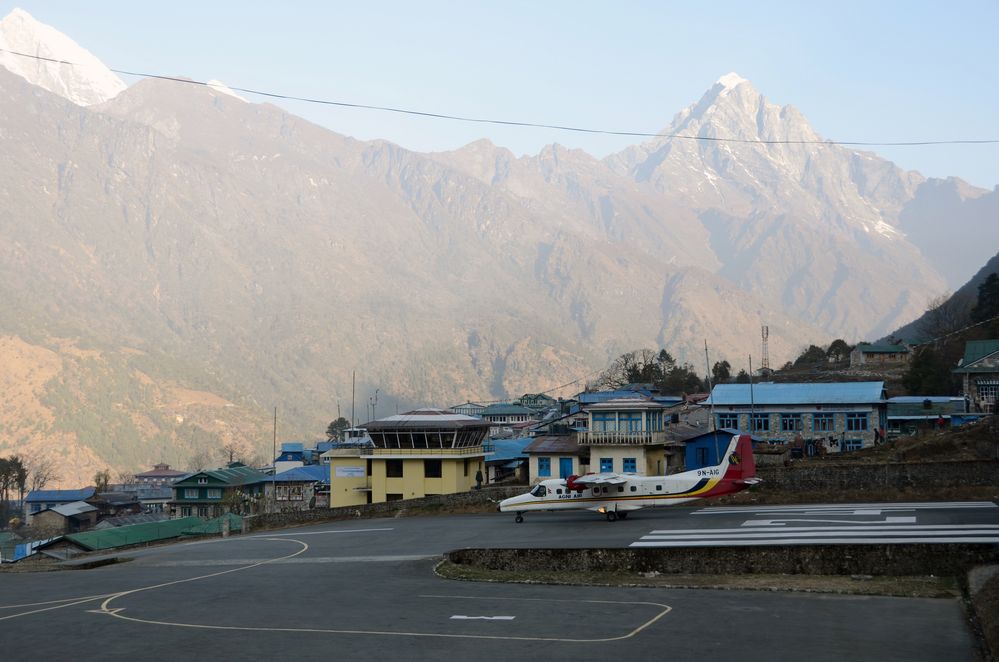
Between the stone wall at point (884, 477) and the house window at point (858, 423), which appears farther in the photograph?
the house window at point (858, 423)

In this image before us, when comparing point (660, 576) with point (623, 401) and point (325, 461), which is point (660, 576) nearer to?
point (623, 401)

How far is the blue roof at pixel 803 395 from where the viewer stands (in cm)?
7950

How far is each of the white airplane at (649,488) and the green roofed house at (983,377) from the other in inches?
2013

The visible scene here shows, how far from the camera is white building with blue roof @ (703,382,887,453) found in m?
78.7

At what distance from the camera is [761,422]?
81.6 m

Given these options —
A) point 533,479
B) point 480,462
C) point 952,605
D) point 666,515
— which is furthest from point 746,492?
point 480,462

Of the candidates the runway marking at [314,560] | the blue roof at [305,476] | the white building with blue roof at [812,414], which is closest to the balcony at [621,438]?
the white building with blue roof at [812,414]

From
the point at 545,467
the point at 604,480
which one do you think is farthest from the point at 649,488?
the point at 545,467

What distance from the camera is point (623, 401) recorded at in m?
65.5

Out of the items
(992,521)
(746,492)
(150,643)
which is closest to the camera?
(150,643)

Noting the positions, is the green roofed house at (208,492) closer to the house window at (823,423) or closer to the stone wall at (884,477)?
the house window at (823,423)

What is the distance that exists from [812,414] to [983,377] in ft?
80.6

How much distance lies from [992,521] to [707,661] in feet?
71.1

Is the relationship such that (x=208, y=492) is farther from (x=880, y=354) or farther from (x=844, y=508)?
(x=880, y=354)
